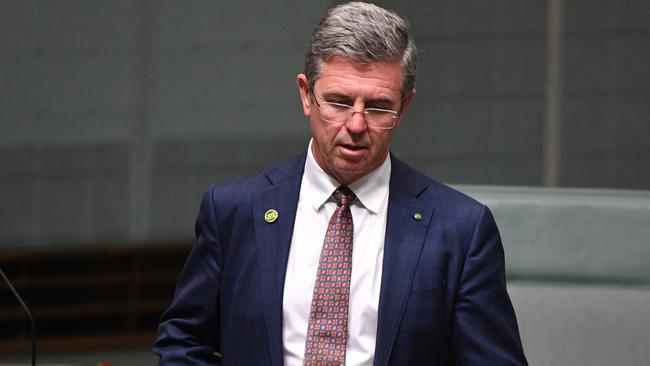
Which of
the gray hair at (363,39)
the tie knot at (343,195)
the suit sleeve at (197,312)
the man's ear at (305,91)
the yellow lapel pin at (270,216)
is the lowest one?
the suit sleeve at (197,312)

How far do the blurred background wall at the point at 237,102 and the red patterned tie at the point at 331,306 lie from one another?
2.23m

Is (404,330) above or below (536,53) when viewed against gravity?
below

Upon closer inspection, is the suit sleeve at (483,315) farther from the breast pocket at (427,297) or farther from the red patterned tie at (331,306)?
the red patterned tie at (331,306)

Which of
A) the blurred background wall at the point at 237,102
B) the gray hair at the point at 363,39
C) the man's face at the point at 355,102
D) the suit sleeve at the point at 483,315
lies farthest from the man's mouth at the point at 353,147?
the blurred background wall at the point at 237,102

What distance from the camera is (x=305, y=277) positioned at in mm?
1848

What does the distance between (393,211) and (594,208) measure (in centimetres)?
78

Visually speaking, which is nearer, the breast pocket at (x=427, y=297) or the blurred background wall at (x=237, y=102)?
the breast pocket at (x=427, y=297)

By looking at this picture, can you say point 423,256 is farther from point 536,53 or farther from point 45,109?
point 45,109

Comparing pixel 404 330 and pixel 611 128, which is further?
pixel 611 128

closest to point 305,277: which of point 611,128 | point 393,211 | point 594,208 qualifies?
point 393,211

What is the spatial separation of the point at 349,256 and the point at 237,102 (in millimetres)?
2430

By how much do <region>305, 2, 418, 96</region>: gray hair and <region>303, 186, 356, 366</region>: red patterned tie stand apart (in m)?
0.26

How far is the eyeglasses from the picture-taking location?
5.84 feet

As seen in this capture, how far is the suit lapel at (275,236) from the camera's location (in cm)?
181
